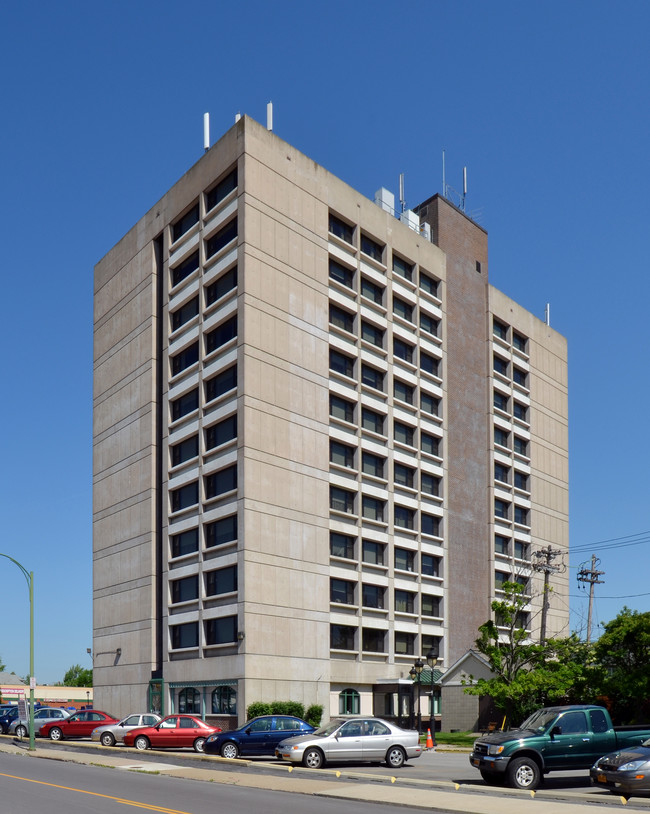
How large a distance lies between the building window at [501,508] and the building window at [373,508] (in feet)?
50.4

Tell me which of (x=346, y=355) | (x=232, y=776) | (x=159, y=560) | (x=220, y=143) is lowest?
(x=232, y=776)

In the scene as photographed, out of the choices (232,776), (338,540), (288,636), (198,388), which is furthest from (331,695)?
(232,776)

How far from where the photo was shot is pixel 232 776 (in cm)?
2953

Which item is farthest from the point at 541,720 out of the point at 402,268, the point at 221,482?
the point at 402,268

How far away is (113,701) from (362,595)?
18.4 m

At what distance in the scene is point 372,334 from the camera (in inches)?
2517

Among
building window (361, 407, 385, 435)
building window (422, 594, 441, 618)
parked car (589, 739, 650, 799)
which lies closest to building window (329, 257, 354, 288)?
building window (361, 407, 385, 435)

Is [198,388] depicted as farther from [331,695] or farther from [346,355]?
[331,695]

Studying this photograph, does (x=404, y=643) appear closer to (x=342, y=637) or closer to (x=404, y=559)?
(x=404, y=559)

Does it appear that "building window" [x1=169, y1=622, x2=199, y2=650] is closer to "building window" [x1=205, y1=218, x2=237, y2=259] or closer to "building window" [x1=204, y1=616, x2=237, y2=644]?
"building window" [x1=204, y1=616, x2=237, y2=644]

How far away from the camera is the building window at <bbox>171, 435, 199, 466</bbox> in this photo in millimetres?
58531

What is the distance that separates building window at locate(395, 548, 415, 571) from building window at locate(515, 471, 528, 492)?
57.0 feet

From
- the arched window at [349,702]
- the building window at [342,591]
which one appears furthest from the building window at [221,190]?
the arched window at [349,702]

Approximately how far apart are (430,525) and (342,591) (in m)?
11.0
